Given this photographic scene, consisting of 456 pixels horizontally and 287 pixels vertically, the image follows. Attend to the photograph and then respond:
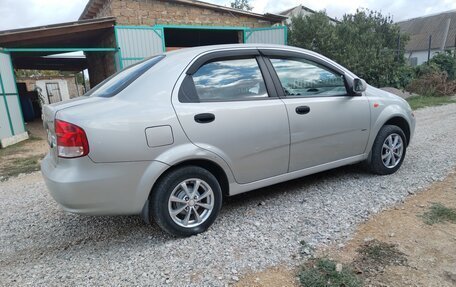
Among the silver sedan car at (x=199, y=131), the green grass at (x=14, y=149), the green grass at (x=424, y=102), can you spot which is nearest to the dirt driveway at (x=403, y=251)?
the silver sedan car at (x=199, y=131)

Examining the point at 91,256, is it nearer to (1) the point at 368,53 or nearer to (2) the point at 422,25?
(1) the point at 368,53

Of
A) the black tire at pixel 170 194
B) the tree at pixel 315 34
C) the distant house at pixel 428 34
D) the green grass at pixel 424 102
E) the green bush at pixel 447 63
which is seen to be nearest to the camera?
the black tire at pixel 170 194

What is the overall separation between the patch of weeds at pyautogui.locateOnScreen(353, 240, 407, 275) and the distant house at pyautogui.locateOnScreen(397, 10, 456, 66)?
107ft

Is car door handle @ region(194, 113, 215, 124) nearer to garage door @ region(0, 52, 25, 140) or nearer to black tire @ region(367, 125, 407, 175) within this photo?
black tire @ region(367, 125, 407, 175)

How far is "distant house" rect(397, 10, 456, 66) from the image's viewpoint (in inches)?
1258

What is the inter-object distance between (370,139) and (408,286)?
7.24 feet

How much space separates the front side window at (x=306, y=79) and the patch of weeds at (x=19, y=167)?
16.4ft

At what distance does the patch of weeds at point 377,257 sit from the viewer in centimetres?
243

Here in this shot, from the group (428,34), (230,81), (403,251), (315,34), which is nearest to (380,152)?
(403,251)

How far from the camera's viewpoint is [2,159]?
717 cm

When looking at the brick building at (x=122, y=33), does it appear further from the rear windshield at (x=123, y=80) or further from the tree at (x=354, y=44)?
the rear windshield at (x=123, y=80)

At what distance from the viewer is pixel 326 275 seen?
235cm

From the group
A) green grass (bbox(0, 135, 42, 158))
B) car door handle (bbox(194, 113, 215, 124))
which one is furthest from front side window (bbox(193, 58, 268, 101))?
green grass (bbox(0, 135, 42, 158))

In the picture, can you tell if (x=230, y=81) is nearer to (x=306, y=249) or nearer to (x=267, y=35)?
(x=306, y=249)
